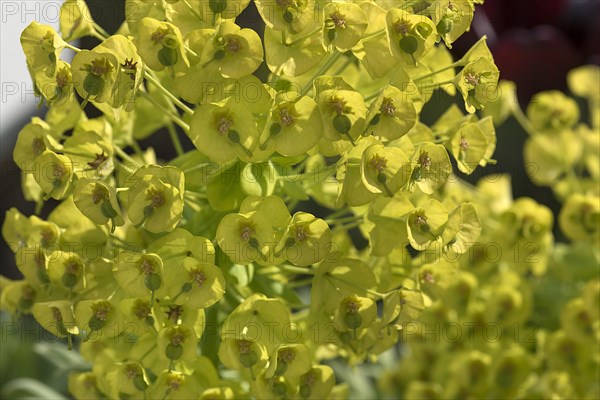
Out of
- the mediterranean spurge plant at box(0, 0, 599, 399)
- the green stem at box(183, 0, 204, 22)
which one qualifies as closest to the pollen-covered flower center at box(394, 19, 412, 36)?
the mediterranean spurge plant at box(0, 0, 599, 399)

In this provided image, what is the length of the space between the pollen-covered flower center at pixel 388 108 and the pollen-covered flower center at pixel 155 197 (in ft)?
0.40

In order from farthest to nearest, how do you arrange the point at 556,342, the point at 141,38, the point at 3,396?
1. the point at 3,396
2. the point at 556,342
3. the point at 141,38

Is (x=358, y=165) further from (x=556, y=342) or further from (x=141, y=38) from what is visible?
(x=556, y=342)

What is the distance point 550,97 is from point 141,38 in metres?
0.42

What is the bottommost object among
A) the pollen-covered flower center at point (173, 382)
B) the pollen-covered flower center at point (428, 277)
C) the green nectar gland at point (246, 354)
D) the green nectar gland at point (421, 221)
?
the pollen-covered flower center at point (428, 277)

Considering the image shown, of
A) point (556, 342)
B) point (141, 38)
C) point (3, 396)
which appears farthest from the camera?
point (3, 396)

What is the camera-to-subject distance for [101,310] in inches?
20.4

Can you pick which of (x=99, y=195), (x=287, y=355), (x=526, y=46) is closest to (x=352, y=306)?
(x=287, y=355)

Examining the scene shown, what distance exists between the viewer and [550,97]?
79 cm

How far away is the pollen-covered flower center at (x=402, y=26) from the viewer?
0.49 m

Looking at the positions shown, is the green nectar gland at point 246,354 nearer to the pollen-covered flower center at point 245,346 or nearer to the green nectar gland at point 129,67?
the pollen-covered flower center at point 245,346

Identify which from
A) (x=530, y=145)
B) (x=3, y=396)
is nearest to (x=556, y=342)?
(x=530, y=145)

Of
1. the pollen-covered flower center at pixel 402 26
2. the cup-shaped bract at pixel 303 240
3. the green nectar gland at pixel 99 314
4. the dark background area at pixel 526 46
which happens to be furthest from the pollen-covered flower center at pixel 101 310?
the dark background area at pixel 526 46

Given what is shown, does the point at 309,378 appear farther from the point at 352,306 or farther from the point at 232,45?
the point at 232,45
